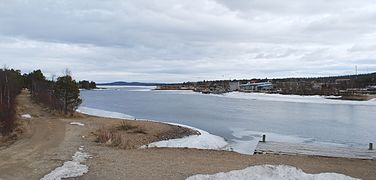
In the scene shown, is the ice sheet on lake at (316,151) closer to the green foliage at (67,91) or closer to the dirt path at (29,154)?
the dirt path at (29,154)

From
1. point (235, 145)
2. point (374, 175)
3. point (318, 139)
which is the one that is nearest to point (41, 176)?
point (374, 175)

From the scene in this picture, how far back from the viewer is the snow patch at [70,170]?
899cm

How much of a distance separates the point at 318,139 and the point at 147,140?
9995mm

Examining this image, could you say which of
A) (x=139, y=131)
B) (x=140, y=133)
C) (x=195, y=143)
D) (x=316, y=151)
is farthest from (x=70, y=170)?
(x=139, y=131)

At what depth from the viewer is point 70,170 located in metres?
9.67

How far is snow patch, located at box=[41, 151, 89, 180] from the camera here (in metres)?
8.99

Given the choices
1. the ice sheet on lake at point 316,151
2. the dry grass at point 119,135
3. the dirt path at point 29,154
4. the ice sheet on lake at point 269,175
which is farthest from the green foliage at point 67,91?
the ice sheet on lake at point 269,175

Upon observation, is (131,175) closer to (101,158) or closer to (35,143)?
(101,158)

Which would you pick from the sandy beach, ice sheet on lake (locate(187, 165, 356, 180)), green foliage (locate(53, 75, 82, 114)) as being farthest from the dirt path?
green foliage (locate(53, 75, 82, 114))

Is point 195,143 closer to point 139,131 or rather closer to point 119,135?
point 119,135

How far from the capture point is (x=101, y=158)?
11578mm

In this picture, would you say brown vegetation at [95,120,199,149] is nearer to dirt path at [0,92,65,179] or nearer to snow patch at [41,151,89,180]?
dirt path at [0,92,65,179]

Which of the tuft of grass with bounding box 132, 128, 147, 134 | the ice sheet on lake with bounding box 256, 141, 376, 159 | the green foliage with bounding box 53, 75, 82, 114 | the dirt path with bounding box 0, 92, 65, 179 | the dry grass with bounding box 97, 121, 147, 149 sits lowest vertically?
the ice sheet on lake with bounding box 256, 141, 376, 159

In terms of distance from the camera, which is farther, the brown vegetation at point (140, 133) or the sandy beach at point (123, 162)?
the brown vegetation at point (140, 133)
